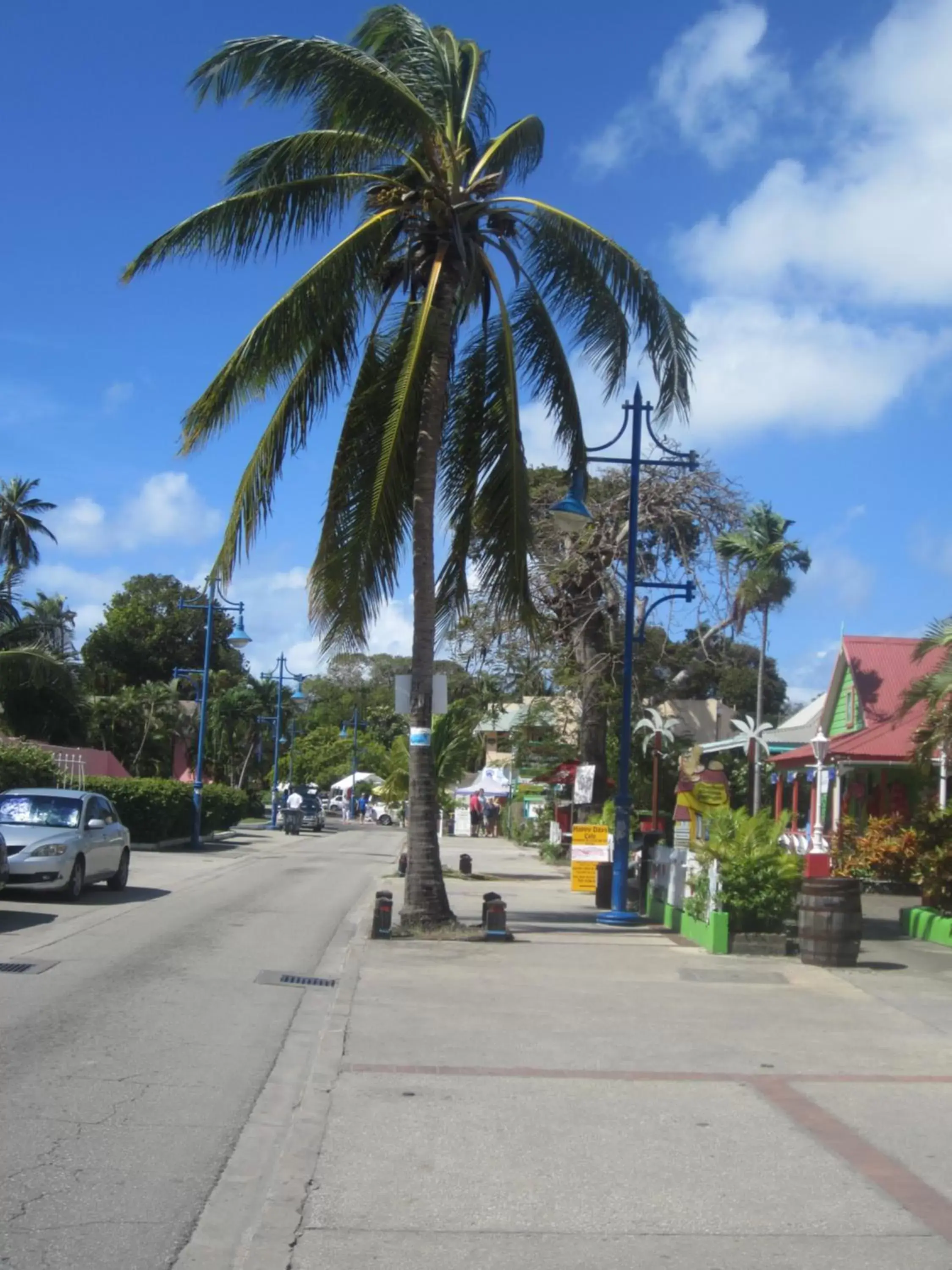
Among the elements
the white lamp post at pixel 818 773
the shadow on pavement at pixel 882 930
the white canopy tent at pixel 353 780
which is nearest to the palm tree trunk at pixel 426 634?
the shadow on pavement at pixel 882 930

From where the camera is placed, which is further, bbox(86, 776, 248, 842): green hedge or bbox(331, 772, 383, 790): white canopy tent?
bbox(331, 772, 383, 790): white canopy tent

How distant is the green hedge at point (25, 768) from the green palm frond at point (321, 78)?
17.3m

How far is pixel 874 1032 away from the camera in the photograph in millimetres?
10562

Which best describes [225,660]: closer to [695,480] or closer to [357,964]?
[695,480]

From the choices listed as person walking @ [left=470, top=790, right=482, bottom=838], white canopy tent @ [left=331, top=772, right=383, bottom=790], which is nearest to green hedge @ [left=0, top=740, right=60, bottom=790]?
person walking @ [left=470, top=790, right=482, bottom=838]

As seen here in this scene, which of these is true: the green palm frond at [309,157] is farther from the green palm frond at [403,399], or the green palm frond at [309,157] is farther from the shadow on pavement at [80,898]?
the shadow on pavement at [80,898]

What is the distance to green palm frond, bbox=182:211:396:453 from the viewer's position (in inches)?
602

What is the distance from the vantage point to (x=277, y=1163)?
21.6ft

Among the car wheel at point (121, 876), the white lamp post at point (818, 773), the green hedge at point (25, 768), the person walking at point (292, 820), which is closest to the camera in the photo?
the car wheel at point (121, 876)

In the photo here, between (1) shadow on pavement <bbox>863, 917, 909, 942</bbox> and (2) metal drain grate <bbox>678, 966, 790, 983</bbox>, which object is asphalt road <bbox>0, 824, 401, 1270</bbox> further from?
(1) shadow on pavement <bbox>863, 917, 909, 942</bbox>

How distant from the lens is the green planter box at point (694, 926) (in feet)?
48.8

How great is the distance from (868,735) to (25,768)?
17.9 meters

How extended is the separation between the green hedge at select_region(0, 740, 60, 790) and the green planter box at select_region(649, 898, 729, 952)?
14.9 metres

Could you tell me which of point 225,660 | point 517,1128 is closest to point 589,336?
point 517,1128
